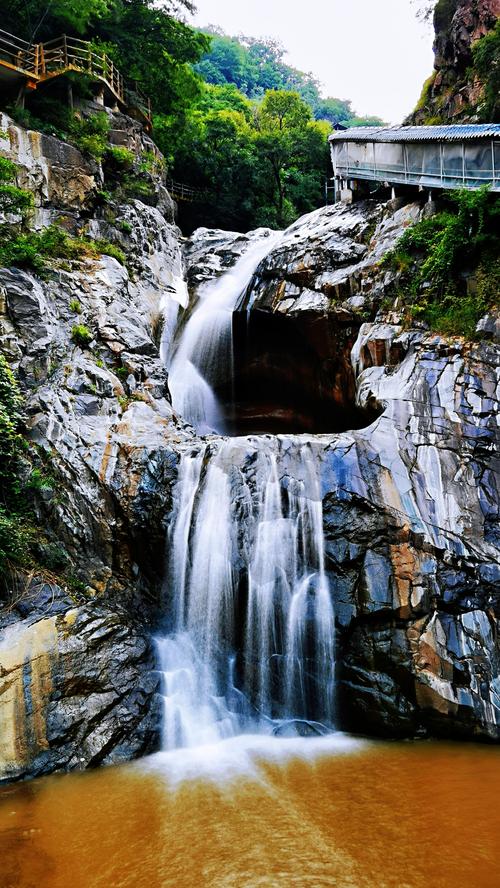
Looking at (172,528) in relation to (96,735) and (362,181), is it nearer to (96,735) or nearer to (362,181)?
(96,735)

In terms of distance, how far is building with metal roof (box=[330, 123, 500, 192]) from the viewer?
14.3 meters

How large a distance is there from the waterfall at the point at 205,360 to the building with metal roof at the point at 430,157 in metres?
5.32

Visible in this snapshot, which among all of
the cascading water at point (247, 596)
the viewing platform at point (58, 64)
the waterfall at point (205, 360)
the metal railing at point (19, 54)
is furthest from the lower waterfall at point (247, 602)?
the metal railing at point (19, 54)

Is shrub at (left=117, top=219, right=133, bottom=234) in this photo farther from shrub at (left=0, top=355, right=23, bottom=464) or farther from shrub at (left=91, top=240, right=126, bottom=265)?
shrub at (left=0, top=355, right=23, bottom=464)

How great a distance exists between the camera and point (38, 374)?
1226cm

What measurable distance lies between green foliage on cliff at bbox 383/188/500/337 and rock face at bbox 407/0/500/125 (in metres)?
8.29

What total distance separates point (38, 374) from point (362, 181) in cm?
1367

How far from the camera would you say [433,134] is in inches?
631

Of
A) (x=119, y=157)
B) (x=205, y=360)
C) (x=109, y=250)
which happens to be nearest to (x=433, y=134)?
(x=205, y=360)

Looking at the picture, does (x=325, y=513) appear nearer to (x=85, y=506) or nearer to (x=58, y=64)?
(x=85, y=506)

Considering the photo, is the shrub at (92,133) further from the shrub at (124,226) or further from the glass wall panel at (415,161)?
the glass wall panel at (415,161)

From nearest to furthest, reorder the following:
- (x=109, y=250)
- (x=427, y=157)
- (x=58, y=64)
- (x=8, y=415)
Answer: (x=8, y=415) < (x=427, y=157) < (x=109, y=250) < (x=58, y=64)

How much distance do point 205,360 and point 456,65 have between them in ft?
52.1

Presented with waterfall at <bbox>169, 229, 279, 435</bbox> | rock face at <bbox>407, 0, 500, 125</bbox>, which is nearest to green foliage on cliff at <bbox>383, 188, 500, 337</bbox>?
waterfall at <bbox>169, 229, 279, 435</bbox>
